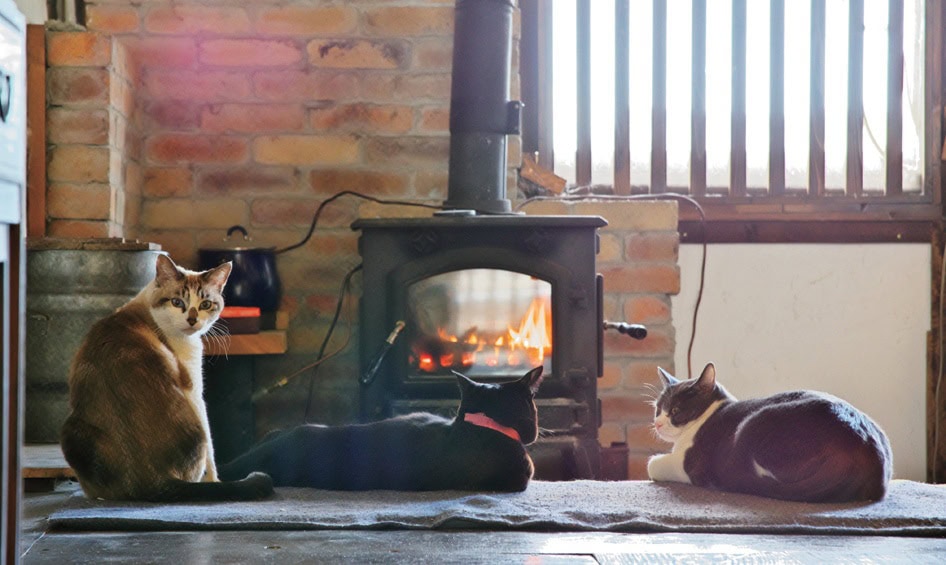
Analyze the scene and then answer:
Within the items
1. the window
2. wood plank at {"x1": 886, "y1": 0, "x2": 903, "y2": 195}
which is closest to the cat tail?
the window

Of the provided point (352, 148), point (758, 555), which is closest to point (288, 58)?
point (352, 148)

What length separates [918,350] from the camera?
321 cm

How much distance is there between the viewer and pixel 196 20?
2969mm

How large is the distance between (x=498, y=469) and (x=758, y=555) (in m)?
0.61

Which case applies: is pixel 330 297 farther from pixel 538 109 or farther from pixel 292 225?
pixel 538 109

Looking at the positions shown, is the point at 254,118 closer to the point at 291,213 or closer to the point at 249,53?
the point at 249,53

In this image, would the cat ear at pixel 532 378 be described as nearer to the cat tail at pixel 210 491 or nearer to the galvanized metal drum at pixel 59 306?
the cat tail at pixel 210 491

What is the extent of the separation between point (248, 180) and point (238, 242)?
185 mm

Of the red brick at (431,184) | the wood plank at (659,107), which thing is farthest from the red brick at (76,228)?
the wood plank at (659,107)

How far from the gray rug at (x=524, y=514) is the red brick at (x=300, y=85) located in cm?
129

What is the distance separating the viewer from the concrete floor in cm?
158

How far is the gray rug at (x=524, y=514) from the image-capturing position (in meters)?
1.78

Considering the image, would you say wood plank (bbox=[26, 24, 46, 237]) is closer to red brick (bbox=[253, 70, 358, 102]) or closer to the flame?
red brick (bbox=[253, 70, 358, 102])

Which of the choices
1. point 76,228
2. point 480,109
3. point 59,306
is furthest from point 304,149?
point 59,306
